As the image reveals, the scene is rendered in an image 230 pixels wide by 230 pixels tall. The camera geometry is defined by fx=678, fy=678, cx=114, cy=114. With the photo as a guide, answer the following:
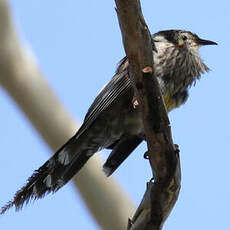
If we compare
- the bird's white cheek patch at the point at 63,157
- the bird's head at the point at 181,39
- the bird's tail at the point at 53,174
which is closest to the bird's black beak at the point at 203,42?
the bird's head at the point at 181,39

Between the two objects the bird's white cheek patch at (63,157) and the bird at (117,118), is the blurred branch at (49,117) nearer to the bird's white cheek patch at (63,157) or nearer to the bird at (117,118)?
the bird at (117,118)

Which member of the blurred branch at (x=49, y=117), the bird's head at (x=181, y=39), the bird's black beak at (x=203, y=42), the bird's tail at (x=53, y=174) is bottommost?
the bird's tail at (x=53, y=174)

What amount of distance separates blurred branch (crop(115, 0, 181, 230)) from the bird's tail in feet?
2.98

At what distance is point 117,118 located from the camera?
537 cm

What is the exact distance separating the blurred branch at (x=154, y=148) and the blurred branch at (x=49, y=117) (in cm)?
287

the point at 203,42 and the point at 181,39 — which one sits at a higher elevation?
the point at 203,42

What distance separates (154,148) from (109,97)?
1.07 meters

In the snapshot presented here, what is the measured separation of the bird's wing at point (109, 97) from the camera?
5148 mm

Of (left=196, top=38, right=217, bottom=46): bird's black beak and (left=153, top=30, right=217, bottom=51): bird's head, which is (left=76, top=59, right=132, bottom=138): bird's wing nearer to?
(left=153, top=30, right=217, bottom=51): bird's head

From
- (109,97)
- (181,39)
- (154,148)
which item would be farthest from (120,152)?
(181,39)

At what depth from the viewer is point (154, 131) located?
4.16 meters

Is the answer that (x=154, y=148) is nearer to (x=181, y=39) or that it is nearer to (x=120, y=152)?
(x=120, y=152)

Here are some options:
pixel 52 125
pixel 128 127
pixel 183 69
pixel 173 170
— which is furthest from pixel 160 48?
pixel 52 125

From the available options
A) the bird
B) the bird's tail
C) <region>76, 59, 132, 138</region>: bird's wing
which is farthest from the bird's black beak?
the bird's tail
